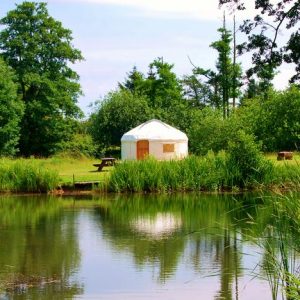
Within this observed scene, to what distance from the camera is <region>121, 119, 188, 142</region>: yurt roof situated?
29938mm

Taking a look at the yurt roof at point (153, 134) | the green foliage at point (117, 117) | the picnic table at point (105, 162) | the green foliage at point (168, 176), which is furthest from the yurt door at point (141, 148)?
the green foliage at point (168, 176)

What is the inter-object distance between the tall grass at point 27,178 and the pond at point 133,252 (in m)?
2.75

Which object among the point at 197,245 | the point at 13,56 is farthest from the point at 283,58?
the point at 13,56

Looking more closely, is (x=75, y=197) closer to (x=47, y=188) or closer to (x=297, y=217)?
(x=47, y=188)

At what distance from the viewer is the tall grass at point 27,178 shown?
21.3m

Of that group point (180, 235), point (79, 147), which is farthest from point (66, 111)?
point (180, 235)

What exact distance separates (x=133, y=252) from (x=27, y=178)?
10772 mm

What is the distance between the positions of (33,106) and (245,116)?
33.3ft

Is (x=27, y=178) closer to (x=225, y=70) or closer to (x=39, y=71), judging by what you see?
(x=39, y=71)

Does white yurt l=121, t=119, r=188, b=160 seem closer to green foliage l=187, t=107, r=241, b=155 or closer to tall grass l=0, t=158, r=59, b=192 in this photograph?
green foliage l=187, t=107, r=241, b=155

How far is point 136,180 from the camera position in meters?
21.3

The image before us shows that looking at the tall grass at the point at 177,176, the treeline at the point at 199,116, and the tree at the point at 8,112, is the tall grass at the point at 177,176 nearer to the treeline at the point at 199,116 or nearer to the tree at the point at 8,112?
the treeline at the point at 199,116

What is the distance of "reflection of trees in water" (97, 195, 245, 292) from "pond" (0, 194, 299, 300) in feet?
0.06

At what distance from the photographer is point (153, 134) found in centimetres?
3008
